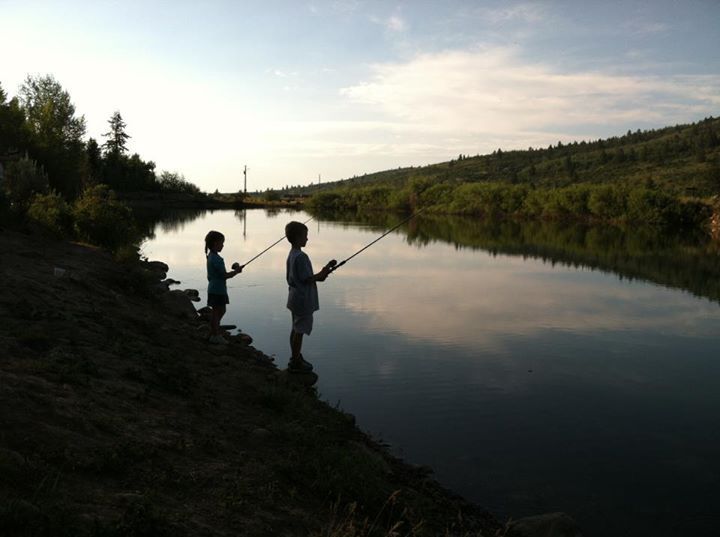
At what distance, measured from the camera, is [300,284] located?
26.4 ft

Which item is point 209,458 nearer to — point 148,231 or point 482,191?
point 148,231

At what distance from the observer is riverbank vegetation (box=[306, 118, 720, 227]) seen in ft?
210

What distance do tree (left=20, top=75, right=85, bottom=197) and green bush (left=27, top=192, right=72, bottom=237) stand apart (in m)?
20.0

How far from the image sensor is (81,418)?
15.6 ft

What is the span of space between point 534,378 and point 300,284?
4.78 meters

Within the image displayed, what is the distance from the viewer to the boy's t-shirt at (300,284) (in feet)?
26.0

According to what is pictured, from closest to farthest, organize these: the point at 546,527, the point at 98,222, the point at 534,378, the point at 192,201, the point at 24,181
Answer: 1. the point at 546,527
2. the point at 534,378
3. the point at 98,222
4. the point at 24,181
5. the point at 192,201

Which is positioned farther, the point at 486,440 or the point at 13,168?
the point at 13,168

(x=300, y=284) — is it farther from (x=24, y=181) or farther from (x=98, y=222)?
(x=24, y=181)

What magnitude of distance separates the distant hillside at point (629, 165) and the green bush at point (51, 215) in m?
66.1

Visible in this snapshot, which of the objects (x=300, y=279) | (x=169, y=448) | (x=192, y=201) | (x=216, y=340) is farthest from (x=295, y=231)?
(x=192, y=201)

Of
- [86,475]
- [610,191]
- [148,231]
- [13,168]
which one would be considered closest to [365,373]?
[86,475]

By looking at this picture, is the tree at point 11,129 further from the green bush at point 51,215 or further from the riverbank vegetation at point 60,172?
the green bush at point 51,215

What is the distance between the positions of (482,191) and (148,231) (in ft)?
Result: 193
